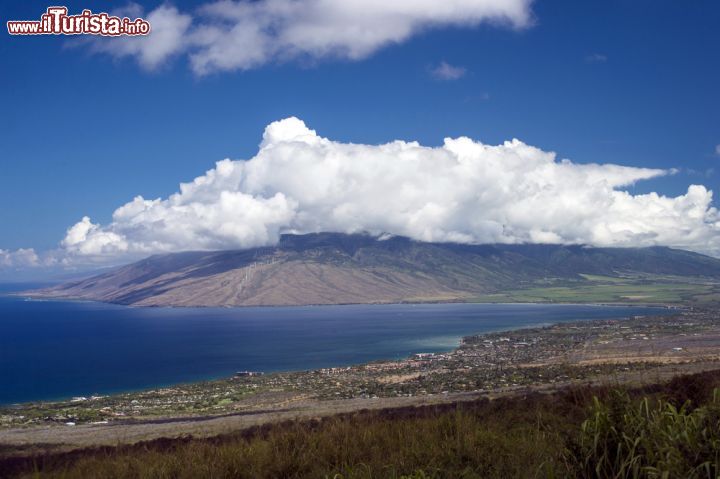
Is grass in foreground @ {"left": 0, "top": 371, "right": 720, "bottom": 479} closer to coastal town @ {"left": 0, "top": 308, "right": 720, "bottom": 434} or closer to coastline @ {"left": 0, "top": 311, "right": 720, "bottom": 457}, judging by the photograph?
coastline @ {"left": 0, "top": 311, "right": 720, "bottom": 457}

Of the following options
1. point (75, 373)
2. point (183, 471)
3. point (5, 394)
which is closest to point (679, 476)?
point (183, 471)

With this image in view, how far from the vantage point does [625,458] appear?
4.19 metres

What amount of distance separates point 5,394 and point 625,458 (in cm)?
7419

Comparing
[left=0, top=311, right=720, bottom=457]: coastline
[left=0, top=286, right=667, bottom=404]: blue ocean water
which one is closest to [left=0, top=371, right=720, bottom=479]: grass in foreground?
[left=0, top=311, right=720, bottom=457]: coastline

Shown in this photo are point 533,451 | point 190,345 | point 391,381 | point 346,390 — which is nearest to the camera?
point 533,451

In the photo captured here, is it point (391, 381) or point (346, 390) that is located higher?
point (346, 390)

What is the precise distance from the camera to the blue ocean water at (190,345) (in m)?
72.7

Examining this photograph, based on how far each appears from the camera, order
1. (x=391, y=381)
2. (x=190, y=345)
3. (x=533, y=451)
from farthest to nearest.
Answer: (x=190, y=345), (x=391, y=381), (x=533, y=451)

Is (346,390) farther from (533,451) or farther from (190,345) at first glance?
(190,345)

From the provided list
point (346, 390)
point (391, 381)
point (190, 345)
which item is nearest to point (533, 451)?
point (346, 390)

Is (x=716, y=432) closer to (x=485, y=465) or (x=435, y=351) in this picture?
(x=485, y=465)

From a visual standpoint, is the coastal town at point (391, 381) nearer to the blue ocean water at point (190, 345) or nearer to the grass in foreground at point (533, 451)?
the blue ocean water at point (190, 345)

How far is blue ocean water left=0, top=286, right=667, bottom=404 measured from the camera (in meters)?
72.7

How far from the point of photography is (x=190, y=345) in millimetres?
109938
